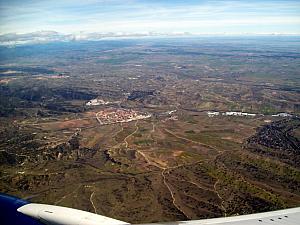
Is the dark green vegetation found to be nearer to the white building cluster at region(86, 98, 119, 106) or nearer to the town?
the white building cluster at region(86, 98, 119, 106)

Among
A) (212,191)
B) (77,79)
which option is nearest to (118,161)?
(212,191)

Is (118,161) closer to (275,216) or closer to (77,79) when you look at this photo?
(275,216)

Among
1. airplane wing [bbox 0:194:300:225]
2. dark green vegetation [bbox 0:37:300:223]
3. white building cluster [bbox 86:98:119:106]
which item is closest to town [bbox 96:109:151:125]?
dark green vegetation [bbox 0:37:300:223]

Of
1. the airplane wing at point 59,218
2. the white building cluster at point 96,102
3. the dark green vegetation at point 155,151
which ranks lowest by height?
the white building cluster at point 96,102

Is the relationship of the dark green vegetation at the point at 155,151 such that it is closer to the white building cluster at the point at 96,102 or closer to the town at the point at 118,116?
the white building cluster at the point at 96,102

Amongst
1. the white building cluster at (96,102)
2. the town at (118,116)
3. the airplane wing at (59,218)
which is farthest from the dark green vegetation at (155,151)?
the airplane wing at (59,218)

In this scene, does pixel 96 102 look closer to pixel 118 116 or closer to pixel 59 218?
pixel 118 116

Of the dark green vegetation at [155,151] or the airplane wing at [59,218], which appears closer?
the airplane wing at [59,218]

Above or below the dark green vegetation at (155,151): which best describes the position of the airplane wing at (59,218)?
above

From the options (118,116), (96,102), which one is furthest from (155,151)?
(96,102)
